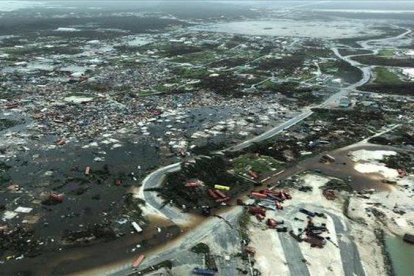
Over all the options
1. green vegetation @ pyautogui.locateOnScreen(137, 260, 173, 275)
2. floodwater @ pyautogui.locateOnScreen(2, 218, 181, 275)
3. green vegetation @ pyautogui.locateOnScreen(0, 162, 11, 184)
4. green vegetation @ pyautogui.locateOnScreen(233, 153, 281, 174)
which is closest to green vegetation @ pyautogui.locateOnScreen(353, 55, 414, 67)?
green vegetation @ pyautogui.locateOnScreen(233, 153, 281, 174)

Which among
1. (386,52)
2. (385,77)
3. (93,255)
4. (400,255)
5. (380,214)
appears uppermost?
(386,52)

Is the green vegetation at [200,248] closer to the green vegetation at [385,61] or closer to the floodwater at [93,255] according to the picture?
the floodwater at [93,255]

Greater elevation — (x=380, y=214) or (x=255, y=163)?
(x=255, y=163)

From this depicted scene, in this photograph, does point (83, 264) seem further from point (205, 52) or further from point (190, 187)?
point (205, 52)

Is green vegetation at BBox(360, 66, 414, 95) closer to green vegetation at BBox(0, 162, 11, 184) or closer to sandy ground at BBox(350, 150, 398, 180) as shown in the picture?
sandy ground at BBox(350, 150, 398, 180)

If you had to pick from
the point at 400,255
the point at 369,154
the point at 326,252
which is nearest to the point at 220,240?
the point at 326,252

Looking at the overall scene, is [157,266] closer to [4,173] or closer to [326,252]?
[326,252]
